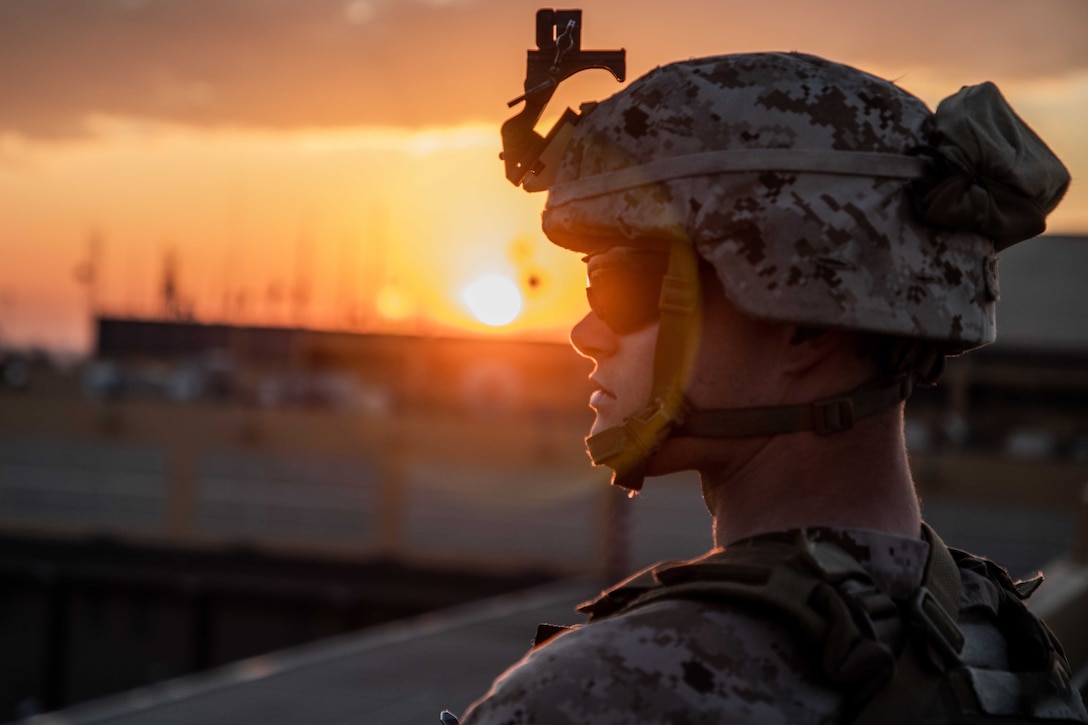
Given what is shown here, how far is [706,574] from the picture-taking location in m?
2.30

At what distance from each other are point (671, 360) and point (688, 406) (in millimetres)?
86

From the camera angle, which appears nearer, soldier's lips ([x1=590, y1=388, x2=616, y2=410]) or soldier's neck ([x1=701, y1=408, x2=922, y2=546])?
soldier's neck ([x1=701, y1=408, x2=922, y2=546])

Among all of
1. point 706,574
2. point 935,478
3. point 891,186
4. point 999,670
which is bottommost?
point 935,478

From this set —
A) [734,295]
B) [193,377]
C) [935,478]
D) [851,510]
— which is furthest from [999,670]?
[193,377]

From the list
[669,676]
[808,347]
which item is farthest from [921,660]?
[808,347]

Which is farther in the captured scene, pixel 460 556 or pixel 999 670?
pixel 460 556

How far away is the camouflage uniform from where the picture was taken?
2.10 m

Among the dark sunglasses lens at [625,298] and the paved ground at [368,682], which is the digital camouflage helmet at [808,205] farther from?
the paved ground at [368,682]

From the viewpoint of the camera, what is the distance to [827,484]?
2.51m

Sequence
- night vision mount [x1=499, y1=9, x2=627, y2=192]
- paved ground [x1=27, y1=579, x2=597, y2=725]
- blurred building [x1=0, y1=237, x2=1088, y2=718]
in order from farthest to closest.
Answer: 1. blurred building [x1=0, y1=237, x2=1088, y2=718]
2. paved ground [x1=27, y1=579, x2=597, y2=725]
3. night vision mount [x1=499, y1=9, x2=627, y2=192]

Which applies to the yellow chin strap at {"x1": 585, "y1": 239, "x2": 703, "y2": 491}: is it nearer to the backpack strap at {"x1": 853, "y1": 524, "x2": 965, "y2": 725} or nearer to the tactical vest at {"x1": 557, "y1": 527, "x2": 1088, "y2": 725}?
the tactical vest at {"x1": 557, "y1": 527, "x2": 1088, "y2": 725}

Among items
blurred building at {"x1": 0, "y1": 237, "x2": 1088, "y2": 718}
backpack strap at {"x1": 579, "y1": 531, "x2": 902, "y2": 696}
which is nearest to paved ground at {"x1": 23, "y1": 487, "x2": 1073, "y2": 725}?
blurred building at {"x1": 0, "y1": 237, "x2": 1088, "y2": 718}

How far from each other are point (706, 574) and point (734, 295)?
1.59ft

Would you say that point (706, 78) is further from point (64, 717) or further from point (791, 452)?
point (64, 717)
